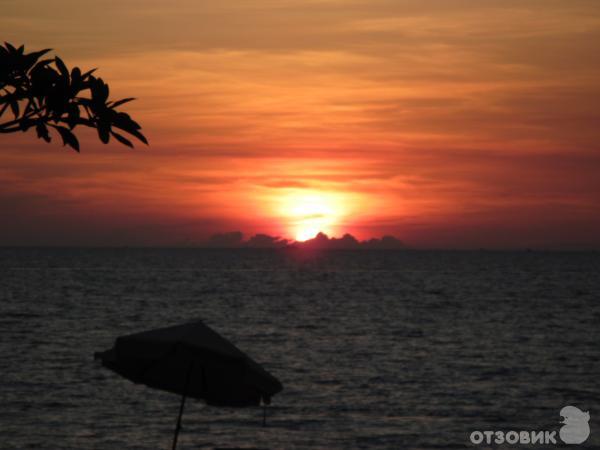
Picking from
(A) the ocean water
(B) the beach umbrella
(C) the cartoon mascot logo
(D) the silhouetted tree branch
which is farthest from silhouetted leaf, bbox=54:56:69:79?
(C) the cartoon mascot logo

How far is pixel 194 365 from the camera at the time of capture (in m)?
12.2

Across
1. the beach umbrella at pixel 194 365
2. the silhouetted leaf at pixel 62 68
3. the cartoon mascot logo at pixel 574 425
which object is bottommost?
the cartoon mascot logo at pixel 574 425

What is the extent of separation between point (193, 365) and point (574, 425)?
17134 mm

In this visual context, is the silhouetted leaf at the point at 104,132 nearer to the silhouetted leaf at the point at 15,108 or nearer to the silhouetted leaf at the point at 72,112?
the silhouetted leaf at the point at 72,112

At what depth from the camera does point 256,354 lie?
46688mm

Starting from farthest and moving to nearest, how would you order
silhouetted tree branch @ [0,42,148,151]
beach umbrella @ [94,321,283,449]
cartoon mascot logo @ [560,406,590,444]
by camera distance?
cartoon mascot logo @ [560,406,590,444], beach umbrella @ [94,321,283,449], silhouetted tree branch @ [0,42,148,151]

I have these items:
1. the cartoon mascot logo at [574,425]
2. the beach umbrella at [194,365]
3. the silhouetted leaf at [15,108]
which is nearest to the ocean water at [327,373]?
the cartoon mascot logo at [574,425]

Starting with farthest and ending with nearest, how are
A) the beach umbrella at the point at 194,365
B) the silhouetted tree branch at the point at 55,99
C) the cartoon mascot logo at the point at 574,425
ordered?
the cartoon mascot logo at the point at 574,425 → the beach umbrella at the point at 194,365 → the silhouetted tree branch at the point at 55,99

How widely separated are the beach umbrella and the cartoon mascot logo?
14334mm

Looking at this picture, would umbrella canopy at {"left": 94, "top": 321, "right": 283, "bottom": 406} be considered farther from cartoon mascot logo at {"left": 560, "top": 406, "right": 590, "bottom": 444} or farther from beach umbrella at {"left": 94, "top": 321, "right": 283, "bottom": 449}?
cartoon mascot logo at {"left": 560, "top": 406, "right": 590, "bottom": 444}

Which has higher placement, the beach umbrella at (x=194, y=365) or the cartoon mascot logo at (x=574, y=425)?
the beach umbrella at (x=194, y=365)

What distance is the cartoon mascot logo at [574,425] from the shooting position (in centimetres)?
2450

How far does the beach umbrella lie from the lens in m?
11.6

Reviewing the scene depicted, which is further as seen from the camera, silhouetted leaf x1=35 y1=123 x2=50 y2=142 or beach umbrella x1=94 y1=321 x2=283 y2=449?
beach umbrella x1=94 y1=321 x2=283 y2=449
